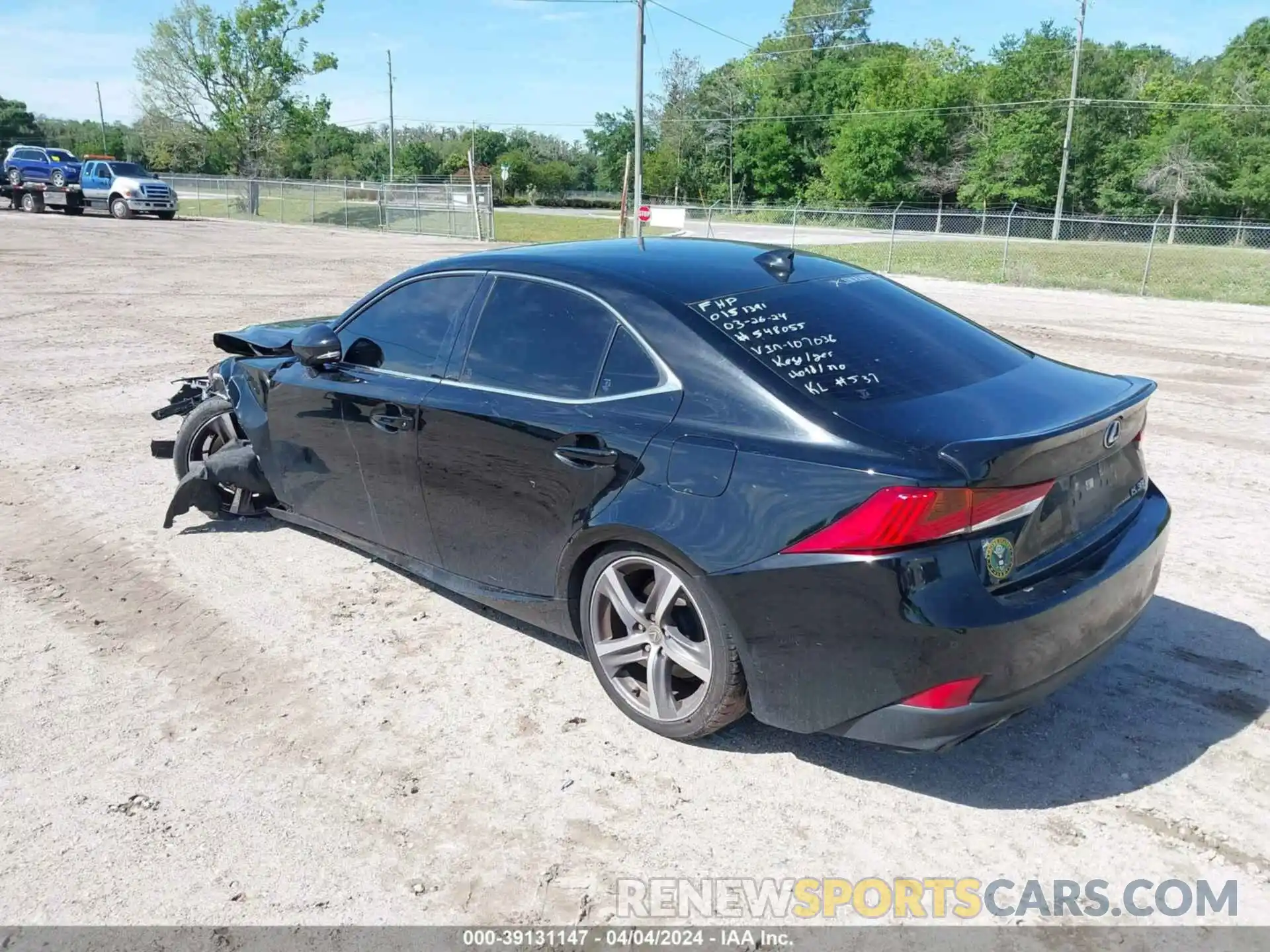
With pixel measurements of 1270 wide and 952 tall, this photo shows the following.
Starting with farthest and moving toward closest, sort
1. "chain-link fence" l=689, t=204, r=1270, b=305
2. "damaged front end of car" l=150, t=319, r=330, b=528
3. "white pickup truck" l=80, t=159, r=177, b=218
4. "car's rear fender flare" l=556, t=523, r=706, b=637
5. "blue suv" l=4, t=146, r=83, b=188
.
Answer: "blue suv" l=4, t=146, r=83, b=188 → "white pickup truck" l=80, t=159, r=177, b=218 → "chain-link fence" l=689, t=204, r=1270, b=305 → "damaged front end of car" l=150, t=319, r=330, b=528 → "car's rear fender flare" l=556, t=523, r=706, b=637

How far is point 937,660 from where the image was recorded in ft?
8.92

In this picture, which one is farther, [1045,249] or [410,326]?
[1045,249]

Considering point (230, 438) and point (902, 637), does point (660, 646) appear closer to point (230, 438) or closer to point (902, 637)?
point (902, 637)

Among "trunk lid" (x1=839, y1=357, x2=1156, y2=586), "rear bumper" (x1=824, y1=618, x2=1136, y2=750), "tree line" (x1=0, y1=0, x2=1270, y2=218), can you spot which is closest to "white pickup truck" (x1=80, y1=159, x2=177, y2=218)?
"tree line" (x1=0, y1=0, x2=1270, y2=218)

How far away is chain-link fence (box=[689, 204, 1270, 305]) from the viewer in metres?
22.1

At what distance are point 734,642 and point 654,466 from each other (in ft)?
2.03

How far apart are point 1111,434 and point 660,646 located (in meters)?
1.63

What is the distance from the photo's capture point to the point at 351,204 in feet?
135

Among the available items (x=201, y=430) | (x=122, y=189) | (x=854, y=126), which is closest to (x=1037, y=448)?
(x=201, y=430)

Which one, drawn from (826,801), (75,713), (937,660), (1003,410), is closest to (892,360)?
(1003,410)

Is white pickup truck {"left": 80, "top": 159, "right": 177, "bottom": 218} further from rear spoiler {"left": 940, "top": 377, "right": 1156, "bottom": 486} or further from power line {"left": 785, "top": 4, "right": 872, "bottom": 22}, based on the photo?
power line {"left": 785, "top": 4, "right": 872, "bottom": 22}

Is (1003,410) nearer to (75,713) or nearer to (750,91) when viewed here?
(75,713)

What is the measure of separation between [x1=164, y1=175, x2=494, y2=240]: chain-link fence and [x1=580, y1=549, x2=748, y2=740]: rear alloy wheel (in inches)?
1246

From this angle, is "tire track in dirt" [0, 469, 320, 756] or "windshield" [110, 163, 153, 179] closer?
"tire track in dirt" [0, 469, 320, 756]
